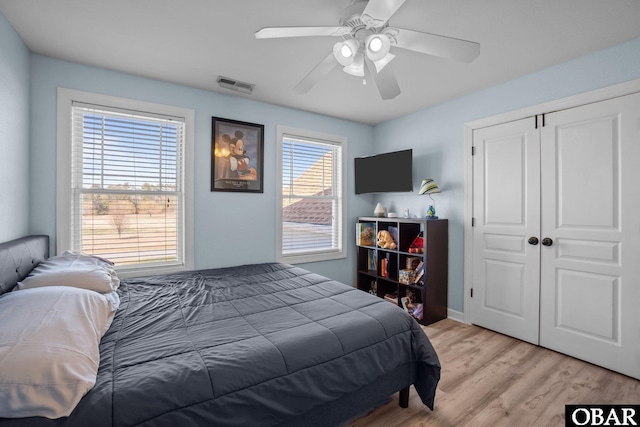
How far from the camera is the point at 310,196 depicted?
389 centimetres

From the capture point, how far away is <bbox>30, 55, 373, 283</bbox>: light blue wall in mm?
2402

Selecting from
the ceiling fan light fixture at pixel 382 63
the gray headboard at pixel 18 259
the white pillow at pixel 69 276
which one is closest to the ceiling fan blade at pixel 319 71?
the ceiling fan light fixture at pixel 382 63

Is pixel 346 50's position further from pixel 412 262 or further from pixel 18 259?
pixel 412 262

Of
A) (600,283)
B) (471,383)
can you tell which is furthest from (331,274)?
(600,283)

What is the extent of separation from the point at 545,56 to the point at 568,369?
2.52m

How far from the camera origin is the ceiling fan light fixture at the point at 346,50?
5.46 feet

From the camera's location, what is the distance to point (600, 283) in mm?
2340

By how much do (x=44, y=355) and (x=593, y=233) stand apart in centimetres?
342

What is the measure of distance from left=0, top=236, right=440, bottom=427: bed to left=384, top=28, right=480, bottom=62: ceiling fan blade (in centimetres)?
155

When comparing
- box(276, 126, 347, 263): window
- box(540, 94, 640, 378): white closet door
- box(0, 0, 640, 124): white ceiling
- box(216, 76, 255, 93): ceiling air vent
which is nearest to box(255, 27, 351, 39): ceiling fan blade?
box(0, 0, 640, 124): white ceiling

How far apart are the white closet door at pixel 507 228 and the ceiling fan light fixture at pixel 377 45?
195 cm

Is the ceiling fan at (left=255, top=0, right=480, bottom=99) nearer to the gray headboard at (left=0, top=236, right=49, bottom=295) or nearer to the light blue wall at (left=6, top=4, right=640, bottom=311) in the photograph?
the light blue wall at (left=6, top=4, right=640, bottom=311)

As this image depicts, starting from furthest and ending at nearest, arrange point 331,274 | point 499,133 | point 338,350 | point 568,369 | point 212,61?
point 331,274
point 499,133
point 212,61
point 568,369
point 338,350

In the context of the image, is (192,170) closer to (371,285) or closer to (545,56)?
(371,285)
